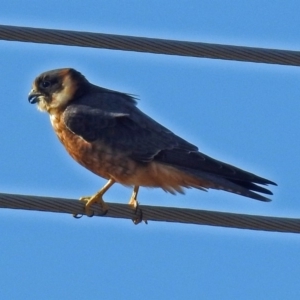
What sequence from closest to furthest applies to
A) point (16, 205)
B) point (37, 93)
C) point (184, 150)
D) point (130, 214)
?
point (16, 205)
point (130, 214)
point (184, 150)
point (37, 93)

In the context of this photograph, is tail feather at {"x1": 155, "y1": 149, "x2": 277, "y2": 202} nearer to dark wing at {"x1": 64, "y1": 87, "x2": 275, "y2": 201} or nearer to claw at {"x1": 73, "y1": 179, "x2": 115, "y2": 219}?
dark wing at {"x1": 64, "y1": 87, "x2": 275, "y2": 201}

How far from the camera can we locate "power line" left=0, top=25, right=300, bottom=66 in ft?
Answer: 16.4

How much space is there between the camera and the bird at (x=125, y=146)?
622 centimetres

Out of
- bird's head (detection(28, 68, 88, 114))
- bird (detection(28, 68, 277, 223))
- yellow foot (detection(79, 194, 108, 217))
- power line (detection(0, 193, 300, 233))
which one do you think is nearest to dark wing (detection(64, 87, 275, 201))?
bird (detection(28, 68, 277, 223))

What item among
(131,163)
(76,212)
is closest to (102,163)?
(131,163)

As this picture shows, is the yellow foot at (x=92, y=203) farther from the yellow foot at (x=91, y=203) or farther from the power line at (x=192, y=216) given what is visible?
the power line at (x=192, y=216)

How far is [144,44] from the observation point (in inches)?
197

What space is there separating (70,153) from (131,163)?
0.48m

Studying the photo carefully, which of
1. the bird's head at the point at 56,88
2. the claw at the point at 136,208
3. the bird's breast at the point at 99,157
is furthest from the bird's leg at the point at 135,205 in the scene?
the bird's head at the point at 56,88

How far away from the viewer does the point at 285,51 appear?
5.07m

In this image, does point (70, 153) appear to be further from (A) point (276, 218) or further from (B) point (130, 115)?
(A) point (276, 218)

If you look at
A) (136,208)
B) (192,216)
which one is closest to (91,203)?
(136,208)

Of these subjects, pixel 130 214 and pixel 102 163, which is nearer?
pixel 130 214

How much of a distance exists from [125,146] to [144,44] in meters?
1.71
